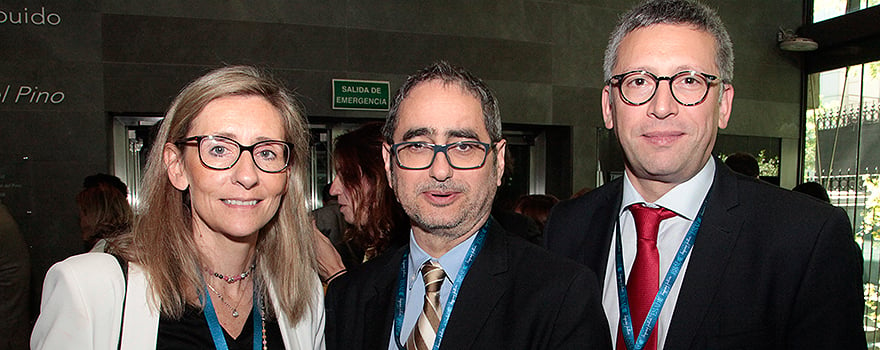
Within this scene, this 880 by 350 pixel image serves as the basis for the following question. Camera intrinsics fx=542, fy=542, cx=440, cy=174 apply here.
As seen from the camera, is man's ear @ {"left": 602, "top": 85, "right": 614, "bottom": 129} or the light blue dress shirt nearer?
the light blue dress shirt

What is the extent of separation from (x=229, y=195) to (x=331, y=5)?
17.0 ft

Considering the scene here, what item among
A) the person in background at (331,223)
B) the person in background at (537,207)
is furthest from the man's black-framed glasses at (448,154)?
the person in background at (331,223)

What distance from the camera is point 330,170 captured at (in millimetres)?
6578

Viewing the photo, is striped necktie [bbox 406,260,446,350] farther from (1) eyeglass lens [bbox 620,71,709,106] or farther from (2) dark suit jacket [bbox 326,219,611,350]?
(1) eyeglass lens [bbox 620,71,709,106]

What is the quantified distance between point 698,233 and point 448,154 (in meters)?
0.77

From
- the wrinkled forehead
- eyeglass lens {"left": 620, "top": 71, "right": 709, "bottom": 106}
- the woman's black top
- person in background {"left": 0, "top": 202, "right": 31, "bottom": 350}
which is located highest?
eyeglass lens {"left": 620, "top": 71, "right": 709, "bottom": 106}

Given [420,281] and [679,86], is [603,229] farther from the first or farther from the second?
[420,281]

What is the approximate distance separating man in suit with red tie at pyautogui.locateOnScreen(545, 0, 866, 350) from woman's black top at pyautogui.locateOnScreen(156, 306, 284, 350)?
Result: 1.18 metres

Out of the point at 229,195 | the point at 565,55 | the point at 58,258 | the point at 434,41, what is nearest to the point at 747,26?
the point at 565,55

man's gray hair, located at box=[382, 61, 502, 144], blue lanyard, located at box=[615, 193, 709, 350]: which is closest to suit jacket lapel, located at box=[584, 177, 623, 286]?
blue lanyard, located at box=[615, 193, 709, 350]

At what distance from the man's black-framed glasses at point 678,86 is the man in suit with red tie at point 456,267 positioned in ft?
1.42

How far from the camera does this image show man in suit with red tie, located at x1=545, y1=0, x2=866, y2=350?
4.67 ft

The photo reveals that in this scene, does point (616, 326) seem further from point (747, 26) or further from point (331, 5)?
point (747, 26)

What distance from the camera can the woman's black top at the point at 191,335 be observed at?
1612 millimetres
